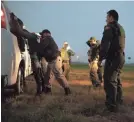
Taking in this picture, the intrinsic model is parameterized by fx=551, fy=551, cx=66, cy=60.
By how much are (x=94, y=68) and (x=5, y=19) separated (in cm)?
171

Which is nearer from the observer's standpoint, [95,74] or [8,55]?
[8,55]

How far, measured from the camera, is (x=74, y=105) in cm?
663

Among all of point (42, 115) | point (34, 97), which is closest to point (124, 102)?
point (34, 97)

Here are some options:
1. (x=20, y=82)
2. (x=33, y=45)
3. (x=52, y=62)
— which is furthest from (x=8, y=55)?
(x=52, y=62)

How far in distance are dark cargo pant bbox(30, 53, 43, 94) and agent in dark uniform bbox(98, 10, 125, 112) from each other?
4.26ft

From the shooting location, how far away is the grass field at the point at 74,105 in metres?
5.68

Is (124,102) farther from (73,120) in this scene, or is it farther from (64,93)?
(73,120)

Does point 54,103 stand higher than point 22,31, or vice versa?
point 22,31

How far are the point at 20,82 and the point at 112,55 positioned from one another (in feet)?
4.37

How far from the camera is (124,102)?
22.8ft

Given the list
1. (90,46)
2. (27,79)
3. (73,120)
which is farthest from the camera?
(27,79)

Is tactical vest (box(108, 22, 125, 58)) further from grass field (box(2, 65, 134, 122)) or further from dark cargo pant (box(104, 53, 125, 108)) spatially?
grass field (box(2, 65, 134, 122))

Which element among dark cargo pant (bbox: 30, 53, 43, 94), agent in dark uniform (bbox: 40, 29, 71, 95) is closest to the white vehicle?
agent in dark uniform (bbox: 40, 29, 71, 95)

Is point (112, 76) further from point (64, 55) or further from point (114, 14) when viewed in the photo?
point (64, 55)
